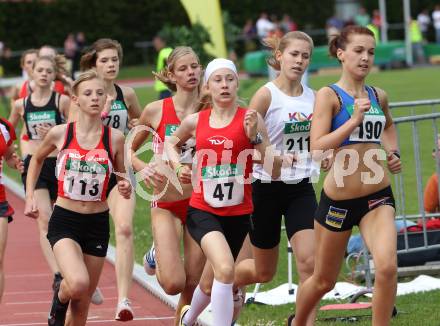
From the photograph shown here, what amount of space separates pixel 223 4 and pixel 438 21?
33.7ft

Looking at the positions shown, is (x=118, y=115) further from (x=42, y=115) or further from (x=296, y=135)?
(x=296, y=135)

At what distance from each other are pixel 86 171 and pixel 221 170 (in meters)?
1.10

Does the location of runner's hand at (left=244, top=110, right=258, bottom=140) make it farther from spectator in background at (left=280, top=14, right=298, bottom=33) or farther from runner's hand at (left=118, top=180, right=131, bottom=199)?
spectator in background at (left=280, top=14, right=298, bottom=33)

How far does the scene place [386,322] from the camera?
7.87 m

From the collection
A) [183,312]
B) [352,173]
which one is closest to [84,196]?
[183,312]

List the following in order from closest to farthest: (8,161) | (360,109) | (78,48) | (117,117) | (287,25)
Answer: (360,109) < (8,161) < (117,117) < (78,48) < (287,25)

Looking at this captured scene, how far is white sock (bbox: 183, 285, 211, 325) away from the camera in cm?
866

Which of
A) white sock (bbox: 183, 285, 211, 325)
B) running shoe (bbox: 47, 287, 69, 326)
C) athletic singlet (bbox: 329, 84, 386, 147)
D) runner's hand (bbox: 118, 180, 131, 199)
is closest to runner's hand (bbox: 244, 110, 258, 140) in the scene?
athletic singlet (bbox: 329, 84, 386, 147)

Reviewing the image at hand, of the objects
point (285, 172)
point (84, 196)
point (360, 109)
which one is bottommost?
point (84, 196)

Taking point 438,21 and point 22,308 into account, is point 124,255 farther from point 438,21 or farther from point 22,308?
point 438,21

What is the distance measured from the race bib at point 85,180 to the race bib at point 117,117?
1.74 meters

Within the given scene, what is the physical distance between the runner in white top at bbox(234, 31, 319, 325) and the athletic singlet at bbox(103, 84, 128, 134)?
A: 202 cm

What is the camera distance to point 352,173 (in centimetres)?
809

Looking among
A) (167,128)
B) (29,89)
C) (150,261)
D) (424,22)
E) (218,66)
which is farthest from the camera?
(424,22)
